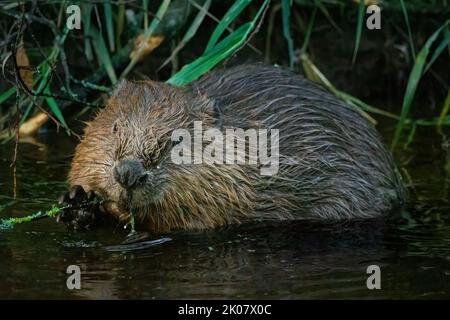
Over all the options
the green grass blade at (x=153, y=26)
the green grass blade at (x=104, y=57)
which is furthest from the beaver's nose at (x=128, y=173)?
the green grass blade at (x=104, y=57)

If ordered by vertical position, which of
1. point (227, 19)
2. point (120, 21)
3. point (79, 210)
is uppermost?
point (120, 21)

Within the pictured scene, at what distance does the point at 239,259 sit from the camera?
3.67m

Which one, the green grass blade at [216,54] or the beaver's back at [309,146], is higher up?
the green grass blade at [216,54]

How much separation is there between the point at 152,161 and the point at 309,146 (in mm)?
757

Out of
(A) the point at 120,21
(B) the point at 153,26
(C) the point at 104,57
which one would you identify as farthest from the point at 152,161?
(A) the point at 120,21

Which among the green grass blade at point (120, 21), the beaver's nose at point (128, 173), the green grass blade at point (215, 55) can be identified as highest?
the green grass blade at point (120, 21)

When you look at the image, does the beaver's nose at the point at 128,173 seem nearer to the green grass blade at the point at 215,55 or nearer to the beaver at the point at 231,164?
the beaver at the point at 231,164

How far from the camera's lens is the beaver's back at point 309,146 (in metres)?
4.35

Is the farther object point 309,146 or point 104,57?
point 104,57

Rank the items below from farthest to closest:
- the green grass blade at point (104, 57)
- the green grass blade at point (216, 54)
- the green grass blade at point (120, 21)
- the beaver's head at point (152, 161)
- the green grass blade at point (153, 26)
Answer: the green grass blade at point (120, 21) < the green grass blade at point (104, 57) < the green grass blade at point (153, 26) < the green grass blade at point (216, 54) < the beaver's head at point (152, 161)

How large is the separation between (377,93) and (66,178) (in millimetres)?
2643

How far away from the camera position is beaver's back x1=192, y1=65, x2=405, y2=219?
4.35 meters

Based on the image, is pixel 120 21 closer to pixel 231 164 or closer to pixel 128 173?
pixel 231 164

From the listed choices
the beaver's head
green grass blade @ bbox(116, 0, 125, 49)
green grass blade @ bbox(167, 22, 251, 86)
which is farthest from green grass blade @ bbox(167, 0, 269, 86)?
green grass blade @ bbox(116, 0, 125, 49)
